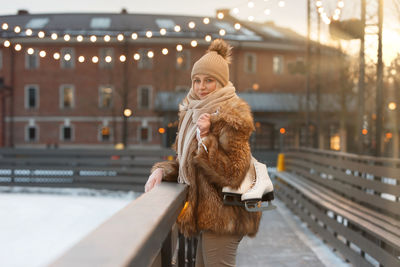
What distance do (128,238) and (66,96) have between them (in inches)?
1549

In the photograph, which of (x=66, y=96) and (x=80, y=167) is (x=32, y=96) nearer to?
(x=66, y=96)

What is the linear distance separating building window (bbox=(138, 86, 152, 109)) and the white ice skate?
35.8m

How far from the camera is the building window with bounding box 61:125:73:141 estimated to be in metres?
38.5

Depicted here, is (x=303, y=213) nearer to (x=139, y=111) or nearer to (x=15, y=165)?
(x=15, y=165)

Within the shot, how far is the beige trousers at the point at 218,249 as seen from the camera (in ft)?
9.21

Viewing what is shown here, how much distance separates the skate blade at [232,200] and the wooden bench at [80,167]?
366 inches

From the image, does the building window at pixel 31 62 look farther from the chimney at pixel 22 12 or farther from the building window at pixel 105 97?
the chimney at pixel 22 12

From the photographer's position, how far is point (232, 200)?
2768 millimetres

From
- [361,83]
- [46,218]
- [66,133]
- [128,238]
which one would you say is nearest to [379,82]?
[361,83]

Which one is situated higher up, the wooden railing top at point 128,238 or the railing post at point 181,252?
the wooden railing top at point 128,238

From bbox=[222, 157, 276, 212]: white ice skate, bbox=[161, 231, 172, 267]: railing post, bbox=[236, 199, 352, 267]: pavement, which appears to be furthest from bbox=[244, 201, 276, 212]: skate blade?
bbox=[236, 199, 352, 267]: pavement

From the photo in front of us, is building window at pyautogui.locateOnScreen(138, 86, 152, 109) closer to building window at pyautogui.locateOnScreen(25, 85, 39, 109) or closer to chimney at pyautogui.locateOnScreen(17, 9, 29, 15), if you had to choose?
building window at pyautogui.locateOnScreen(25, 85, 39, 109)

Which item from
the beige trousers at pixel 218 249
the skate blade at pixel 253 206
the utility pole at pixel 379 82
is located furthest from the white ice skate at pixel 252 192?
the utility pole at pixel 379 82

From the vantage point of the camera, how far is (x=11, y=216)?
9.35m
